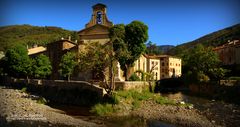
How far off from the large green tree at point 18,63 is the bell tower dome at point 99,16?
964cm

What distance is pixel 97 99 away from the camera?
80.9ft

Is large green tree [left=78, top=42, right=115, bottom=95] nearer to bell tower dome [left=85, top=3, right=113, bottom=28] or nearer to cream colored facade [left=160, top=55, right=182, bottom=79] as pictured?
bell tower dome [left=85, top=3, right=113, bottom=28]

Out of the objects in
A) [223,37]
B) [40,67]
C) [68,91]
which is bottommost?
[68,91]

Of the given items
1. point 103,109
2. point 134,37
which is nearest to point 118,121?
point 103,109

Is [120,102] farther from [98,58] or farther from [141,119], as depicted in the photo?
[98,58]

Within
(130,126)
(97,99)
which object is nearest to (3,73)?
(97,99)

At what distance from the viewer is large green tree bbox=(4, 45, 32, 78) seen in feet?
139

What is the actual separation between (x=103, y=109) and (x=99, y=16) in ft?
73.3

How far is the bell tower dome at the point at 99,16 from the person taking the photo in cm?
4092

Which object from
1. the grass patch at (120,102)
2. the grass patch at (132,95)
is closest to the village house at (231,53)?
the grass patch at (120,102)

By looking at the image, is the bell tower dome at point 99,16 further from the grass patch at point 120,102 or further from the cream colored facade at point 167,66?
the cream colored facade at point 167,66

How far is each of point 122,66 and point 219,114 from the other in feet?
57.1

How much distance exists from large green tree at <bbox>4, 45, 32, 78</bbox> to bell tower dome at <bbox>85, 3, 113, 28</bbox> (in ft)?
31.6

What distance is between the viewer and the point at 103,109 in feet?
71.2
